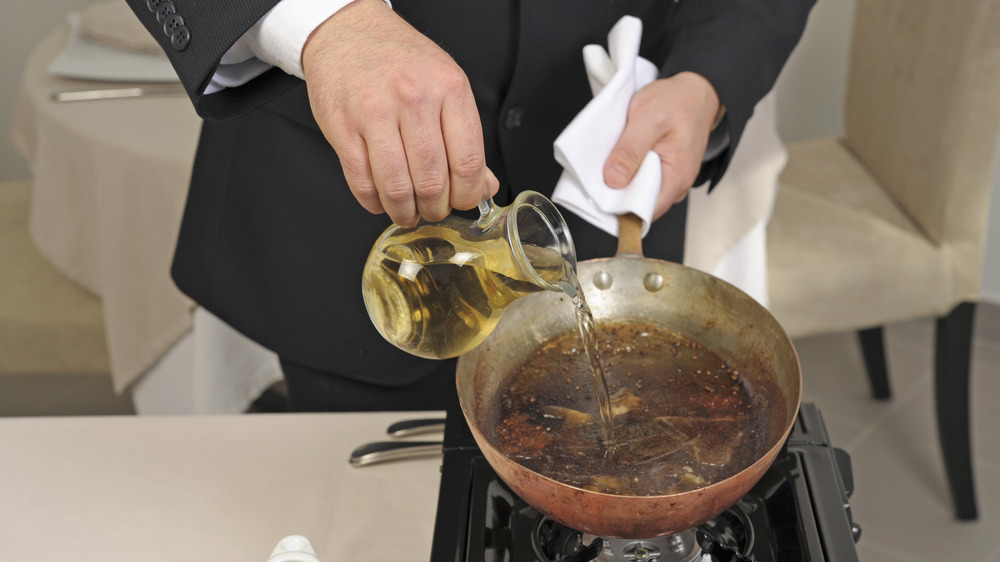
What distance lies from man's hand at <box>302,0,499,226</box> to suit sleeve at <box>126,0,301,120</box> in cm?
8

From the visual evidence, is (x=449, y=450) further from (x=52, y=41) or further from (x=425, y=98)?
(x=52, y=41)

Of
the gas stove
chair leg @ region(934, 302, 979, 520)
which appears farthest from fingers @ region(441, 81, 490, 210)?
chair leg @ region(934, 302, 979, 520)

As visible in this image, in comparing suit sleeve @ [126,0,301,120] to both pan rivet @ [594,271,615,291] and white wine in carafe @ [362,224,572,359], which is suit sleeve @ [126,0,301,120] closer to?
white wine in carafe @ [362,224,572,359]

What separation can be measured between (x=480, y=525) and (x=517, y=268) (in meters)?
0.20

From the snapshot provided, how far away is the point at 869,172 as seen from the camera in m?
2.05

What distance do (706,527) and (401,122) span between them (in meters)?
0.37

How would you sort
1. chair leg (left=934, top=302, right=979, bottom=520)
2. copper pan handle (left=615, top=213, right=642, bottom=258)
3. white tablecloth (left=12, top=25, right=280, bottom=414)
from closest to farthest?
copper pan handle (left=615, top=213, right=642, bottom=258) → white tablecloth (left=12, top=25, right=280, bottom=414) → chair leg (left=934, top=302, right=979, bottom=520)

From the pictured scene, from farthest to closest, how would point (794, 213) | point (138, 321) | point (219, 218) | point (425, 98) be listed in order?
point (794, 213) < point (138, 321) < point (219, 218) < point (425, 98)

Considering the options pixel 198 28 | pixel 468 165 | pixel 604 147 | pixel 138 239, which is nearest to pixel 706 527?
pixel 468 165

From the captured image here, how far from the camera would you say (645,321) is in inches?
32.0

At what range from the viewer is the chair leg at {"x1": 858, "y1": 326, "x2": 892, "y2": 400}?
2.16 m

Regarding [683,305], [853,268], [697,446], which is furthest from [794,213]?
[697,446]

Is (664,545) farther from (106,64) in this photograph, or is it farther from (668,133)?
(106,64)

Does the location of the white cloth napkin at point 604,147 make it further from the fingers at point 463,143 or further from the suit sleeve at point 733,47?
the fingers at point 463,143
